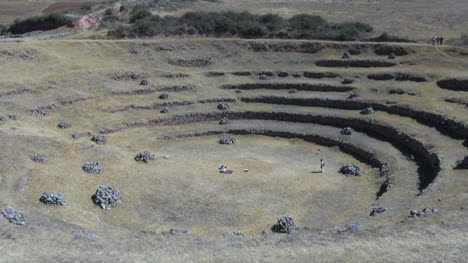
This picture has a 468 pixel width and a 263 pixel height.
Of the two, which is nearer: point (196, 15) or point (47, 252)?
point (47, 252)

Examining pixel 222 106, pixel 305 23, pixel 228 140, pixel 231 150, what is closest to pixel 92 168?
pixel 231 150

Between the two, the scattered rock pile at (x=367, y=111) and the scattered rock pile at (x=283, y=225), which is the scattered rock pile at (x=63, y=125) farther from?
the scattered rock pile at (x=367, y=111)

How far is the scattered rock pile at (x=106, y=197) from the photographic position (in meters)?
36.7

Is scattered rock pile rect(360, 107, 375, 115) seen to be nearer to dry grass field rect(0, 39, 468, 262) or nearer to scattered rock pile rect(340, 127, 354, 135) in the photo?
dry grass field rect(0, 39, 468, 262)

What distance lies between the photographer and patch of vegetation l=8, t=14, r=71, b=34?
103125 mm

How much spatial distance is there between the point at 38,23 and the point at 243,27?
148 ft

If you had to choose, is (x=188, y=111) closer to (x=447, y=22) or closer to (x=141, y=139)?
(x=141, y=139)

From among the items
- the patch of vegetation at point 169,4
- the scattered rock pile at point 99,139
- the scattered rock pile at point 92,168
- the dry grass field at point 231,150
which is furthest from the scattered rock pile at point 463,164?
the patch of vegetation at point 169,4

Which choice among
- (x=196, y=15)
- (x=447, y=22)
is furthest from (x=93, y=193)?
(x=447, y=22)

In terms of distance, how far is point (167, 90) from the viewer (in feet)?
224

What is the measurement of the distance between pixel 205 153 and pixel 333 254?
30.8 metres

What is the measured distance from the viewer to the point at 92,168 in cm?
4266

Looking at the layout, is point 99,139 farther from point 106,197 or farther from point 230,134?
point 106,197

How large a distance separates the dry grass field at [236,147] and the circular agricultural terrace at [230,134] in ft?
0.68
